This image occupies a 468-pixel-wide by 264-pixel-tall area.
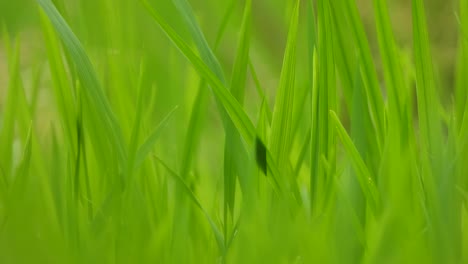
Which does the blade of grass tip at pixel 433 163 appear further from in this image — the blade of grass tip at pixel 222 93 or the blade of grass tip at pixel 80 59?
the blade of grass tip at pixel 80 59

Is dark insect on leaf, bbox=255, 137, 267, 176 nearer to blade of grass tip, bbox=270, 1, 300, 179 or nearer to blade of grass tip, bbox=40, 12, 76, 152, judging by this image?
blade of grass tip, bbox=270, 1, 300, 179

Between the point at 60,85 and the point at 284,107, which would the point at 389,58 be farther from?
the point at 60,85

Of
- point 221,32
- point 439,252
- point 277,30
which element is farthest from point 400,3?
point 439,252

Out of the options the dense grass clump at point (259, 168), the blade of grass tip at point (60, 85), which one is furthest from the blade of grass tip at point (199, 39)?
the blade of grass tip at point (60, 85)

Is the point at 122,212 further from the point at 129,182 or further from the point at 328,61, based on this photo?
the point at 328,61

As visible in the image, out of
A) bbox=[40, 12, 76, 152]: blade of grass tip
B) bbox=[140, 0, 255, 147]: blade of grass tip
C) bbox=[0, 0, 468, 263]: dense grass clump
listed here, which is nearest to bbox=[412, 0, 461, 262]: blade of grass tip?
bbox=[0, 0, 468, 263]: dense grass clump
